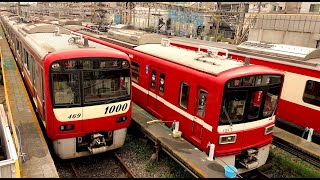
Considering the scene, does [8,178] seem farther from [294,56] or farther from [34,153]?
[294,56]

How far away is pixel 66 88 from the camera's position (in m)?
6.46

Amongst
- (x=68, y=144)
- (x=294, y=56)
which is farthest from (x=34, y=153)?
(x=294, y=56)

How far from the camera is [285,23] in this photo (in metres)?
21.0

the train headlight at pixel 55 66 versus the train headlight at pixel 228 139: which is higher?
the train headlight at pixel 55 66

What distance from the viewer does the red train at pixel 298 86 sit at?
8789 millimetres

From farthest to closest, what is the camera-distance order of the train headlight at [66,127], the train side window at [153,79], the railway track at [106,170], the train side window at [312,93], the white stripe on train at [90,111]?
the train side window at [153,79]
the train side window at [312,93]
the railway track at [106,170]
the train headlight at [66,127]
the white stripe on train at [90,111]

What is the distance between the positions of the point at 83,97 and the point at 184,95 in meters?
2.67

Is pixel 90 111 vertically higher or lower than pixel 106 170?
higher

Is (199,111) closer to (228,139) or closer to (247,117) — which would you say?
(228,139)

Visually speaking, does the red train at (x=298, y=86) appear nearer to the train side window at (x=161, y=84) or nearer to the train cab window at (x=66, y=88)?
the train side window at (x=161, y=84)

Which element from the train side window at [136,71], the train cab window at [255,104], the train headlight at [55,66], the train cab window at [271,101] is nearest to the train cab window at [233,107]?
the train cab window at [255,104]

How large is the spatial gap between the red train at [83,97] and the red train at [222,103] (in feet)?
4.70

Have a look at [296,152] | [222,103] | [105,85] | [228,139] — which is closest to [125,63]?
[105,85]

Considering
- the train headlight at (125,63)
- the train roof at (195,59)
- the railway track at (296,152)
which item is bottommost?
the railway track at (296,152)
